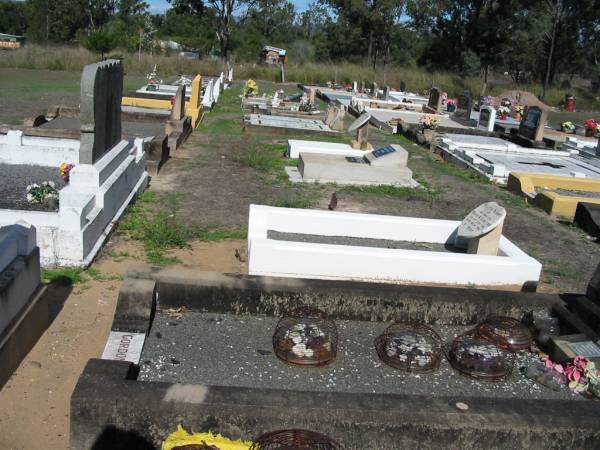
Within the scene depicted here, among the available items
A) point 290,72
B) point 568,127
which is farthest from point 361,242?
point 290,72

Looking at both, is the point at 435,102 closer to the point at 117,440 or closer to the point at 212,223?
the point at 212,223

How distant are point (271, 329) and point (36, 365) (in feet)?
5.67

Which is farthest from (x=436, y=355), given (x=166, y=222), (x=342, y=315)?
(x=166, y=222)

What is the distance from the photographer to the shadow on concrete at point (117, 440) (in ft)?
10.6

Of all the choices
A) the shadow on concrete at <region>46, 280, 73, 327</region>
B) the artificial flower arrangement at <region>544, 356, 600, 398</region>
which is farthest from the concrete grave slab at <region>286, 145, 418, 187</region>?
the artificial flower arrangement at <region>544, 356, 600, 398</region>

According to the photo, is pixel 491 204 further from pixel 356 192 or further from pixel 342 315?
pixel 356 192

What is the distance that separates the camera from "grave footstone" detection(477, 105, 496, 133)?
1845cm

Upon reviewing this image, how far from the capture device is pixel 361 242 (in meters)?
6.89

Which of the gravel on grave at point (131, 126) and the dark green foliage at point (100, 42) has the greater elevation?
the dark green foliage at point (100, 42)

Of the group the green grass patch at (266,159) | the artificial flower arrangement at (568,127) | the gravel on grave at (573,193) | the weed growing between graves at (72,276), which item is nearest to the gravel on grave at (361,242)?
the weed growing between graves at (72,276)

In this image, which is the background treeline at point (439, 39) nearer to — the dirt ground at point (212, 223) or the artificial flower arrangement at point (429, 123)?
the artificial flower arrangement at point (429, 123)

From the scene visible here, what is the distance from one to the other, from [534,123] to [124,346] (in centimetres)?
1466

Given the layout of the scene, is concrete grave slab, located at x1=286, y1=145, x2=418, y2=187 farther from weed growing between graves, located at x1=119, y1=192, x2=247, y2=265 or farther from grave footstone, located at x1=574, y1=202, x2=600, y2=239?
weed growing between graves, located at x1=119, y1=192, x2=247, y2=265

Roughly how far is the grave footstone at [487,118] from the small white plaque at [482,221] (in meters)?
12.2
